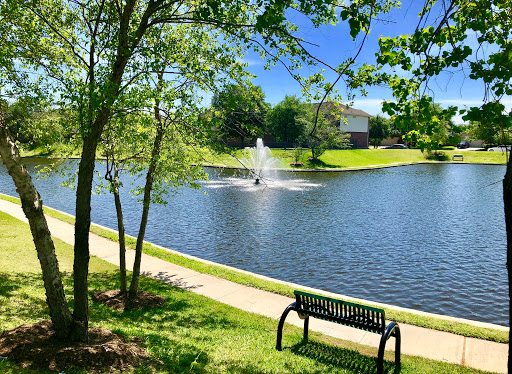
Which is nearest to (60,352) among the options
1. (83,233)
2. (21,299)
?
(83,233)

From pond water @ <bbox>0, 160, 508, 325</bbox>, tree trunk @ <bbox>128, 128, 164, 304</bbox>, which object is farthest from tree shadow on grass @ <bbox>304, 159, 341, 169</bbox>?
tree trunk @ <bbox>128, 128, 164, 304</bbox>

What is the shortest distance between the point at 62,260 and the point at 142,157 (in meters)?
5.64

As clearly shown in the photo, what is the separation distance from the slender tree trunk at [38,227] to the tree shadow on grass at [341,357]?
3.80 m

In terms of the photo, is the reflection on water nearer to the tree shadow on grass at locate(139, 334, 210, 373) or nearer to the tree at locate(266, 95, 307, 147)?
the tree shadow on grass at locate(139, 334, 210, 373)

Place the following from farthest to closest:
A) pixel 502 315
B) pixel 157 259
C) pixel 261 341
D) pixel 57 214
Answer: pixel 57 214, pixel 157 259, pixel 502 315, pixel 261 341

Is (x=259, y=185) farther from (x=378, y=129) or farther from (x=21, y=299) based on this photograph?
(x=378, y=129)

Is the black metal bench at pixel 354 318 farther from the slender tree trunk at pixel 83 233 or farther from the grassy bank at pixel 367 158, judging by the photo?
the grassy bank at pixel 367 158

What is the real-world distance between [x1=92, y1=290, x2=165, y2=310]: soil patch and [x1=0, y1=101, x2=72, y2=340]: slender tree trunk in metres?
3.96

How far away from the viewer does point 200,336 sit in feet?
24.1

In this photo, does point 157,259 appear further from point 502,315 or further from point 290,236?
point 502,315

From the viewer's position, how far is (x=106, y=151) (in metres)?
9.27

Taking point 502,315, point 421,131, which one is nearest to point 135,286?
point 421,131

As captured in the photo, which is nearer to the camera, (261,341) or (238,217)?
(261,341)

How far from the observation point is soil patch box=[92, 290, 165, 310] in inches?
370
